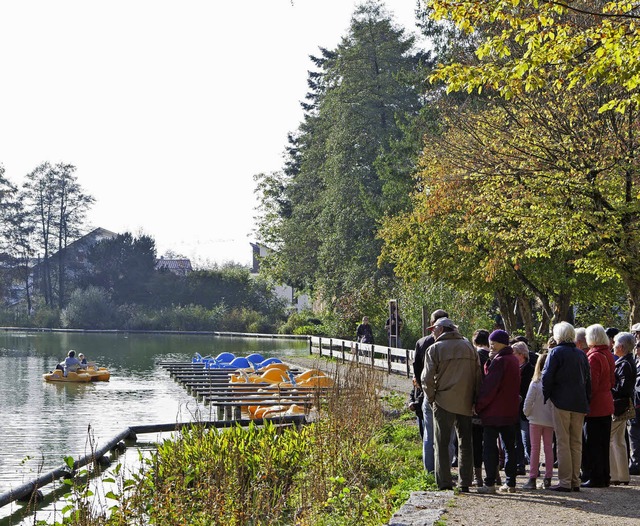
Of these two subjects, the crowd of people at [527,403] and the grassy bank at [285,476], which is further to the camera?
the crowd of people at [527,403]

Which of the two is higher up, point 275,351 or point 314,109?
point 314,109

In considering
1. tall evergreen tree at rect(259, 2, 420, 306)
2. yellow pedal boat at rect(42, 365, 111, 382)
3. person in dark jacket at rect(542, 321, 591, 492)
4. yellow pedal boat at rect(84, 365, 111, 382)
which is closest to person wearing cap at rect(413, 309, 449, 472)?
person in dark jacket at rect(542, 321, 591, 492)

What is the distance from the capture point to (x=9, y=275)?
8725 cm

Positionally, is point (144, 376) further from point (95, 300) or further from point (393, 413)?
point (95, 300)

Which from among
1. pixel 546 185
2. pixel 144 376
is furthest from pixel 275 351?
pixel 546 185

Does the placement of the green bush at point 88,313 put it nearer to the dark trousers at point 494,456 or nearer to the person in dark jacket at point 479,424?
the person in dark jacket at point 479,424

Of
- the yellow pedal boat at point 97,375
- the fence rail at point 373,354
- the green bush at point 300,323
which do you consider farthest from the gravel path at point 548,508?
the green bush at point 300,323

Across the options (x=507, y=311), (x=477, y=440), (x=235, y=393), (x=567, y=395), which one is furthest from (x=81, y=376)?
(x=567, y=395)

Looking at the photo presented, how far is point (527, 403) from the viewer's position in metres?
10.8

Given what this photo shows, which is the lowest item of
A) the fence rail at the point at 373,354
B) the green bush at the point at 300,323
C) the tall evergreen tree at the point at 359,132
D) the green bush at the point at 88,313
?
the fence rail at the point at 373,354

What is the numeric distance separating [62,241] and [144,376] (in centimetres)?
5719

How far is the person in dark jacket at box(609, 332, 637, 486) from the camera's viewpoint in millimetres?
11039

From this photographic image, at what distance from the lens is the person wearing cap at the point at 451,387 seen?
10.2m

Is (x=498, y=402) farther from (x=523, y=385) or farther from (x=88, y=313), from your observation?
(x=88, y=313)
